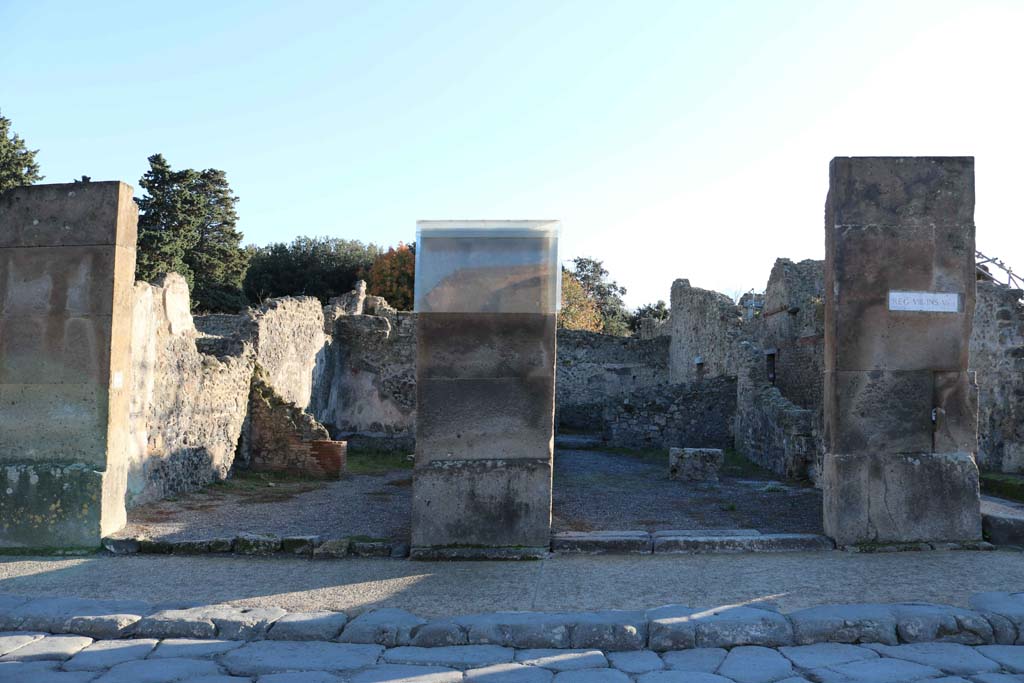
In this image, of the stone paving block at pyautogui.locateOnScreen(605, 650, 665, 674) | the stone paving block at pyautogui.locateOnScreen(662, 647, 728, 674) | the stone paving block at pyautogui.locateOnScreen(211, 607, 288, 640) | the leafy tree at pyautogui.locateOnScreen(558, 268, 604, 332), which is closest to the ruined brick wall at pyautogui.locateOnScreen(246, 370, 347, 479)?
the stone paving block at pyautogui.locateOnScreen(211, 607, 288, 640)

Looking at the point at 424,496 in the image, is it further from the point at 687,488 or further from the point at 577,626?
the point at 687,488

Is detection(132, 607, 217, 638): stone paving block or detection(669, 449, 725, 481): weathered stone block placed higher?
detection(669, 449, 725, 481): weathered stone block

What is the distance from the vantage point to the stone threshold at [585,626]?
14.0 feet

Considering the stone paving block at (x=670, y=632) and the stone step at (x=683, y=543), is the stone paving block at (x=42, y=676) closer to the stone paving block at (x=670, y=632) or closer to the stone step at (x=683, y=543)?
the stone paving block at (x=670, y=632)

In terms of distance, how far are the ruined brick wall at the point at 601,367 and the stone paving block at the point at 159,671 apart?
63.1 ft

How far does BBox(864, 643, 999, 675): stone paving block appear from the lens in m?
3.87

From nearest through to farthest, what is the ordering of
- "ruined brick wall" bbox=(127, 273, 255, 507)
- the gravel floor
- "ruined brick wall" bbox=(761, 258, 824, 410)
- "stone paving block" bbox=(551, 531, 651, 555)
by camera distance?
"stone paving block" bbox=(551, 531, 651, 555), the gravel floor, "ruined brick wall" bbox=(127, 273, 255, 507), "ruined brick wall" bbox=(761, 258, 824, 410)

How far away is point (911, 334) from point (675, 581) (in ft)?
8.92

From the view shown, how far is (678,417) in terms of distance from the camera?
15891 millimetres

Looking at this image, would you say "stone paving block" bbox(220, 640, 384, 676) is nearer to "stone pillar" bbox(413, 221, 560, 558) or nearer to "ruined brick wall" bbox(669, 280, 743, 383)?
"stone pillar" bbox(413, 221, 560, 558)

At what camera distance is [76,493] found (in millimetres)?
6324

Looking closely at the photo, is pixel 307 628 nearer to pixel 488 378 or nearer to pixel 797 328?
pixel 488 378

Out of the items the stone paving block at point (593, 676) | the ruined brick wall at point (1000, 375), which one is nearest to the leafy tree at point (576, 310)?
the ruined brick wall at point (1000, 375)

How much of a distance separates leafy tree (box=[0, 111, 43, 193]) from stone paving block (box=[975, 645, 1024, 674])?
96.5ft
